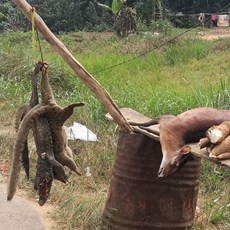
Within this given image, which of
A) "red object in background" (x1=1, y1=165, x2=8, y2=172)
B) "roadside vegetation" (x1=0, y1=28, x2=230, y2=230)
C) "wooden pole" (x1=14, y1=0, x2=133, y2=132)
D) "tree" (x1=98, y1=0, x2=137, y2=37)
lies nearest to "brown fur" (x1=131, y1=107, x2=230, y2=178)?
"wooden pole" (x1=14, y1=0, x2=133, y2=132)

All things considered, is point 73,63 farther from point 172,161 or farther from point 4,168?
point 4,168

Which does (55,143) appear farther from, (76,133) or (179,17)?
(179,17)

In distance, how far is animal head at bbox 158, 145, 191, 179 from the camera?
9.82 ft

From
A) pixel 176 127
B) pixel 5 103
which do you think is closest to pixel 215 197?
pixel 176 127

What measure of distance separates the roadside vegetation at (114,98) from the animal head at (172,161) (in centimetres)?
157

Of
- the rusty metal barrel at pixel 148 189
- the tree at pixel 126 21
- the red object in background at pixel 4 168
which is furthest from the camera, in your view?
the tree at pixel 126 21

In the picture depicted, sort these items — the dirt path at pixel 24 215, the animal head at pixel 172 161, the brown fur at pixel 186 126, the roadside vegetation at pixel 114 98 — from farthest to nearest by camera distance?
the roadside vegetation at pixel 114 98 → the dirt path at pixel 24 215 → the brown fur at pixel 186 126 → the animal head at pixel 172 161

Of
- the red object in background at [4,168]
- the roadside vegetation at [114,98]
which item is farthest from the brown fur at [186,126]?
the red object in background at [4,168]

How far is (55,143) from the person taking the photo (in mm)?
2945

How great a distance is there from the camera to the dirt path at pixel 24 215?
4.64 meters

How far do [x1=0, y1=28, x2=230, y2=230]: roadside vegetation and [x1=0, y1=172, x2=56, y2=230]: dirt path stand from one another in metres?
0.09

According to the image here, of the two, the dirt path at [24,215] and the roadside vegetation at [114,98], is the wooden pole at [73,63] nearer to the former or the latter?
the roadside vegetation at [114,98]

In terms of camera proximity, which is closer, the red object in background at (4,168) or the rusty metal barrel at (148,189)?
the rusty metal barrel at (148,189)

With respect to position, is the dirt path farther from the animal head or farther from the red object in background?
the animal head
